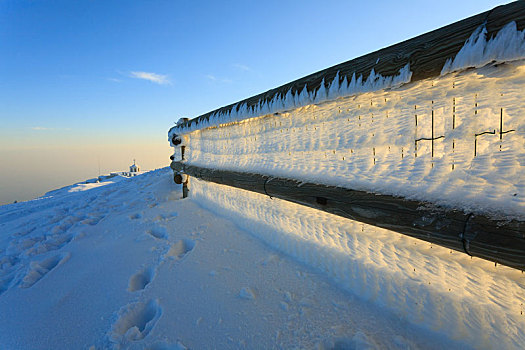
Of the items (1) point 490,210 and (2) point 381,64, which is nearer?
(1) point 490,210

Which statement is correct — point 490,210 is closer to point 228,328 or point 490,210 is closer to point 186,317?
point 228,328

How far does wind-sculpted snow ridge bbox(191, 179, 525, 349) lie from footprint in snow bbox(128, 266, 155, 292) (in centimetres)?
111

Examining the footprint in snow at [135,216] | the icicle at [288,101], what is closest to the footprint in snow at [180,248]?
Result: the footprint in snow at [135,216]

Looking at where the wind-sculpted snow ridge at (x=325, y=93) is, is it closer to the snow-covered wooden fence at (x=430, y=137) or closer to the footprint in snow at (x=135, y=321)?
the snow-covered wooden fence at (x=430, y=137)

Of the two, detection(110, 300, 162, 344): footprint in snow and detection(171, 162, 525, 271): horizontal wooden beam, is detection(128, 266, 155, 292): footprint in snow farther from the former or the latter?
detection(171, 162, 525, 271): horizontal wooden beam

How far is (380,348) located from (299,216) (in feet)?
3.25

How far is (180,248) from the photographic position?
7.15 ft

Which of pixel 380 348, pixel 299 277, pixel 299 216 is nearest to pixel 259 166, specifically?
pixel 299 216

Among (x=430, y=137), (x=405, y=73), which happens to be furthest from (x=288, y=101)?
(x=430, y=137)

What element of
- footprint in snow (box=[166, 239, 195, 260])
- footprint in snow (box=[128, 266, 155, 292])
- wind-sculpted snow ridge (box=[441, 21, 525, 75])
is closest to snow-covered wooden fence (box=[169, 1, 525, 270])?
wind-sculpted snow ridge (box=[441, 21, 525, 75])

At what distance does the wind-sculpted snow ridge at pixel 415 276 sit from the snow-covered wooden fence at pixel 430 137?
0.77 feet

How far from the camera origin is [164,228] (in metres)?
2.60

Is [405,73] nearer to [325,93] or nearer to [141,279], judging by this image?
[325,93]

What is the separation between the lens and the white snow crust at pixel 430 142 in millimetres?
858
